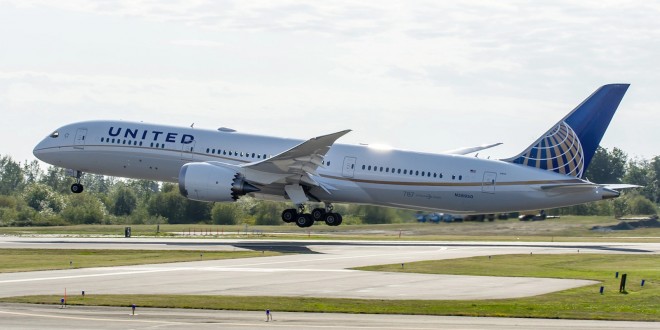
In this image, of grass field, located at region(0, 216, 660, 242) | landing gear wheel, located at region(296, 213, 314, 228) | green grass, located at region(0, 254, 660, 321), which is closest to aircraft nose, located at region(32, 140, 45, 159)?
grass field, located at region(0, 216, 660, 242)

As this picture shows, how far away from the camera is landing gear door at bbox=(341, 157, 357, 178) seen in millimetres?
66188

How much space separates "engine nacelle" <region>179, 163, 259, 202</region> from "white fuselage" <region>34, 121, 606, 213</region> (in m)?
2.97

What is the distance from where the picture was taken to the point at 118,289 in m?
37.4

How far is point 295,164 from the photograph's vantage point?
6312 cm

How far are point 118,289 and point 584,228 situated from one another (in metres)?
50.3

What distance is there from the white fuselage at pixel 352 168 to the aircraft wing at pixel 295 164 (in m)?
1.82

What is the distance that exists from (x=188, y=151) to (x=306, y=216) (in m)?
8.40

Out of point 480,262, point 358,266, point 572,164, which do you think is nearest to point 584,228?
point 572,164

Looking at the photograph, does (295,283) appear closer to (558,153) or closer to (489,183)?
(489,183)

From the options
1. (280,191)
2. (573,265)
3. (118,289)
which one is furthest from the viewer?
(280,191)

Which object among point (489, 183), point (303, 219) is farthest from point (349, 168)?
point (489, 183)

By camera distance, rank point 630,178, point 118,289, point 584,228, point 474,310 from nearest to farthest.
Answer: point 474,310, point 118,289, point 584,228, point 630,178

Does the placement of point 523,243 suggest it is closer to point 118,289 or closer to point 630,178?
point 118,289

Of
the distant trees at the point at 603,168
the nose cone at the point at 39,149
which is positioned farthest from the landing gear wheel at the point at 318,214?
the distant trees at the point at 603,168
